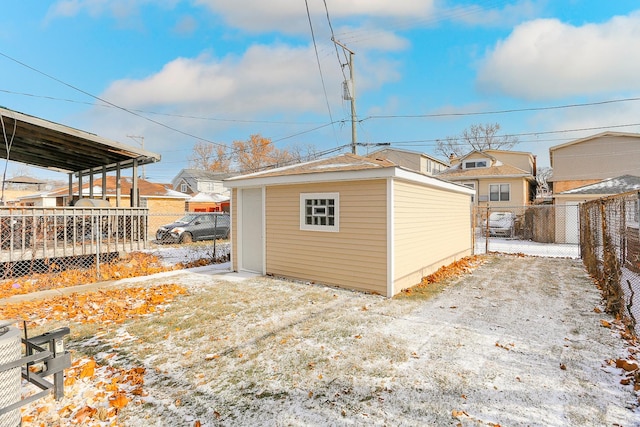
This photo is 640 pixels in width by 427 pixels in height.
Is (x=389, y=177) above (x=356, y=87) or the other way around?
the other way around

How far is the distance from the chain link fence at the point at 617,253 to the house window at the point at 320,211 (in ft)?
14.7

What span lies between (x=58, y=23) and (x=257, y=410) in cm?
1586

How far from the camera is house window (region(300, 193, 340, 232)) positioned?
656cm

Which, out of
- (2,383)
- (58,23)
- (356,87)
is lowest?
(2,383)

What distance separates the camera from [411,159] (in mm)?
27547

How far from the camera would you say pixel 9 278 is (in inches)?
284

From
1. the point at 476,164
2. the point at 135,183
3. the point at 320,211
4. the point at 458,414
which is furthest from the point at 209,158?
the point at 458,414

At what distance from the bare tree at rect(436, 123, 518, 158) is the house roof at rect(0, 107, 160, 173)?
32.6 metres

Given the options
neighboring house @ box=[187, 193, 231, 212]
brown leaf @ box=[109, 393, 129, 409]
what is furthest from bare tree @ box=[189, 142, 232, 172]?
brown leaf @ box=[109, 393, 129, 409]

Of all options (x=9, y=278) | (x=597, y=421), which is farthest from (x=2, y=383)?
(x=9, y=278)

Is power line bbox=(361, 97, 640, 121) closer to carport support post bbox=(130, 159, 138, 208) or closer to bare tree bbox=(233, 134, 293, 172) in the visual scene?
carport support post bbox=(130, 159, 138, 208)

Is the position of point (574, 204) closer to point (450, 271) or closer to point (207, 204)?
point (450, 271)

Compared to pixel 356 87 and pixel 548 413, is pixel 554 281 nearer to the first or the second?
pixel 548 413

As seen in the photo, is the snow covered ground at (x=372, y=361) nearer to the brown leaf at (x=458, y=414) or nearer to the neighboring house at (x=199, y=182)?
the brown leaf at (x=458, y=414)
